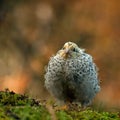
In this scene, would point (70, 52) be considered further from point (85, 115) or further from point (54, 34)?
point (54, 34)

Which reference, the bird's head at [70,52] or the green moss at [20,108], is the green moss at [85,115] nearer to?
the green moss at [20,108]

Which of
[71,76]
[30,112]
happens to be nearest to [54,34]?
[71,76]

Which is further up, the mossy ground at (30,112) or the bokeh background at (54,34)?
the bokeh background at (54,34)

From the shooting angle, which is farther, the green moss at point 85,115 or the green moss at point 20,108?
the green moss at point 85,115

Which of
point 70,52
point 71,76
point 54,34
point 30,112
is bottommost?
point 30,112

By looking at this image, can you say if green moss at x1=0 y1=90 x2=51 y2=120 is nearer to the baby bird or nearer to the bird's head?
the baby bird

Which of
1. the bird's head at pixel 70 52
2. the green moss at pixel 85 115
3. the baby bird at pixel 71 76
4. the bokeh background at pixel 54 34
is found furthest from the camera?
the bokeh background at pixel 54 34

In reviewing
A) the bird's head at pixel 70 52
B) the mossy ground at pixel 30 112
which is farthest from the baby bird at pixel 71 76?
the mossy ground at pixel 30 112

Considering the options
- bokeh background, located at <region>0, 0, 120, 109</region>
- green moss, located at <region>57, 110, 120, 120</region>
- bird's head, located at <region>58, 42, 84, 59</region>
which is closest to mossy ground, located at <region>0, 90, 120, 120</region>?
green moss, located at <region>57, 110, 120, 120</region>
